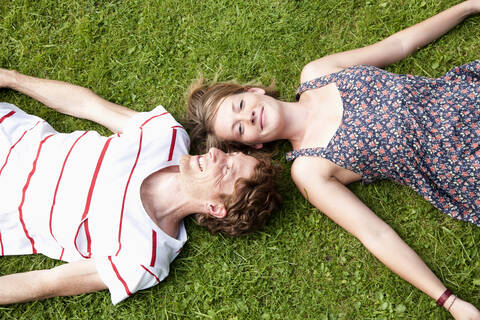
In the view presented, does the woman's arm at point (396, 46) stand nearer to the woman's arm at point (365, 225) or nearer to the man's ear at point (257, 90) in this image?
the man's ear at point (257, 90)

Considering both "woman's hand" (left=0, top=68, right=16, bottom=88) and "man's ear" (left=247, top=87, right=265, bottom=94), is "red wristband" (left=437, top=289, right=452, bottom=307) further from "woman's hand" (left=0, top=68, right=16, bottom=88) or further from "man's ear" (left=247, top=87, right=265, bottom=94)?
"woman's hand" (left=0, top=68, right=16, bottom=88)

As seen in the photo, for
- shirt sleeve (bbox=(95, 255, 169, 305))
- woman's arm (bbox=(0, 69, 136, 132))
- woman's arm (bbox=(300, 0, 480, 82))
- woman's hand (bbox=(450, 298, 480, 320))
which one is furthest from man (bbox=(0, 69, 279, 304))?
woman's hand (bbox=(450, 298, 480, 320))

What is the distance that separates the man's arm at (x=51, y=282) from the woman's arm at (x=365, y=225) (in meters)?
2.28

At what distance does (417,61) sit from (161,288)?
3.73 meters

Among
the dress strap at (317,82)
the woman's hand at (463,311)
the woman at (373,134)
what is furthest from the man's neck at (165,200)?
the woman's hand at (463,311)

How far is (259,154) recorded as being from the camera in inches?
177

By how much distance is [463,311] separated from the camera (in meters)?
3.72

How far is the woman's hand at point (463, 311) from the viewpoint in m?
3.68

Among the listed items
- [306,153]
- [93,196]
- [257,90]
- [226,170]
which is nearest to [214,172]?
[226,170]

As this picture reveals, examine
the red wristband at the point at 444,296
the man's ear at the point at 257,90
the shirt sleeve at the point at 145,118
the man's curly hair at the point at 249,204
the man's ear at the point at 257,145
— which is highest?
the man's ear at the point at 257,90

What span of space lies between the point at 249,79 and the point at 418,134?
203 centimetres

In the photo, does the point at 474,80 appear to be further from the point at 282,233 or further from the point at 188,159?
the point at 188,159

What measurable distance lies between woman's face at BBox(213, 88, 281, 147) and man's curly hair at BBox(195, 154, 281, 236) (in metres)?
0.30

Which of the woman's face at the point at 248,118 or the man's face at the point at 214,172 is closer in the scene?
the man's face at the point at 214,172
